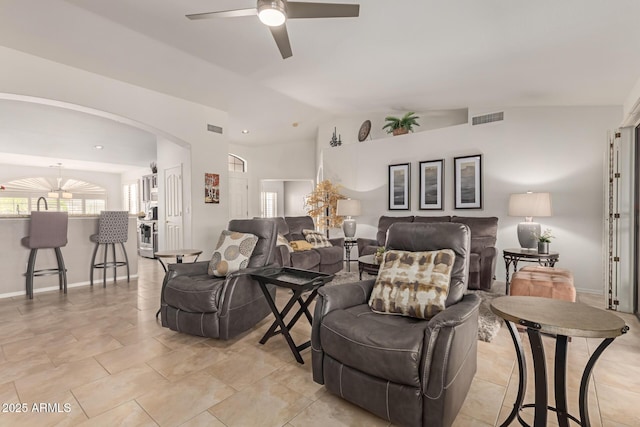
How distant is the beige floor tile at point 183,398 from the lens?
5.52 feet

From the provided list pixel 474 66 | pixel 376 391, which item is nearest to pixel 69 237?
pixel 376 391

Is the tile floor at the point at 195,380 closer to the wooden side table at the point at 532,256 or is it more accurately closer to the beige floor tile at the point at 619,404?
the beige floor tile at the point at 619,404

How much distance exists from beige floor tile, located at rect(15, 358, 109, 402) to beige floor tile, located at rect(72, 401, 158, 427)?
471 millimetres

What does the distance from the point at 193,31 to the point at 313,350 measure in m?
3.51

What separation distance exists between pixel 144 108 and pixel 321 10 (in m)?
3.52

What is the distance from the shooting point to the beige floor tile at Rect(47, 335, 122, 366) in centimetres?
234

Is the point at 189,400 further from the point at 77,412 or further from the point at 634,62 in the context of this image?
the point at 634,62

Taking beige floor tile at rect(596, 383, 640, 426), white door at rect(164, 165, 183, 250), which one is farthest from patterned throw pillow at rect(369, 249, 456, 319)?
white door at rect(164, 165, 183, 250)

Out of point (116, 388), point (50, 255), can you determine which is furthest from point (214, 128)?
point (116, 388)

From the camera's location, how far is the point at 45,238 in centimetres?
404

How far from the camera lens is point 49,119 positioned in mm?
5273

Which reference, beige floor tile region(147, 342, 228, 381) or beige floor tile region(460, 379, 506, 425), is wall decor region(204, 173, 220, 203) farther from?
beige floor tile region(460, 379, 506, 425)

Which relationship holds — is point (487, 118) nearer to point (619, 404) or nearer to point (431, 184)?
point (431, 184)

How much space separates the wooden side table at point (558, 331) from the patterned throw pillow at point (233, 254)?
211 cm
